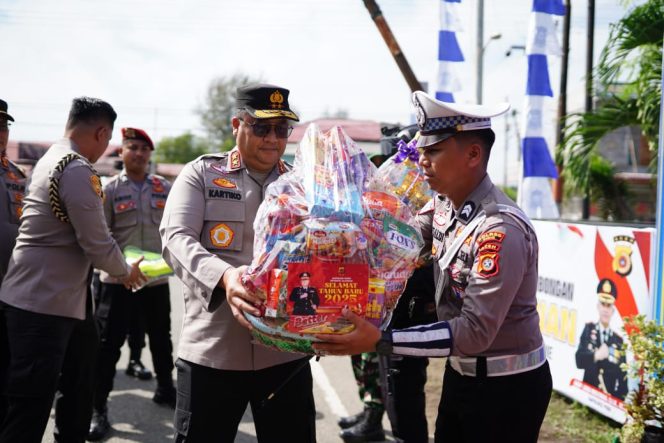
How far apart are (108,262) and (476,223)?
2.00 m

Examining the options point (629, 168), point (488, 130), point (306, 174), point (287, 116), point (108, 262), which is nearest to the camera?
point (306, 174)

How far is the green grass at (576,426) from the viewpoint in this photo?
4039 millimetres

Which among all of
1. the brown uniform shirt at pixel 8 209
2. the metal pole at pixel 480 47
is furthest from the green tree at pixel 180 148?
the brown uniform shirt at pixel 8 209

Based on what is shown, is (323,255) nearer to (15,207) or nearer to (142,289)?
(15,207)

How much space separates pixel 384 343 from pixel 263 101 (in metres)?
1.13

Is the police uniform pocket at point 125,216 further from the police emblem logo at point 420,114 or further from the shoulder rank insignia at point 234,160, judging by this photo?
the police emblem logo at point 420,114

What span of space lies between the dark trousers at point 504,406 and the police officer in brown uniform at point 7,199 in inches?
109

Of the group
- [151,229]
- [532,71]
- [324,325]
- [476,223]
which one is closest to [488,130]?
[476,223]

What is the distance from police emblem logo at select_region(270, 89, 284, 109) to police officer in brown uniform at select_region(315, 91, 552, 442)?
1.87ft

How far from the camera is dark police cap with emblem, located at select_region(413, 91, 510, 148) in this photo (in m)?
2.02

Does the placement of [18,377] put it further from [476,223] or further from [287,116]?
[476,223]

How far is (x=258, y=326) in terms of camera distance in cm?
181

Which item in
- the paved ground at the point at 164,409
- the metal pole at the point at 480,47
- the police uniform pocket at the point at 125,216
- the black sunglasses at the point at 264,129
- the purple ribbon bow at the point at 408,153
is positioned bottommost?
the paved ground at the point at 164,409

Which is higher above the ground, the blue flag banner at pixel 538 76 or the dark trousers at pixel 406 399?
the blue flag banner at pixel 538 76
